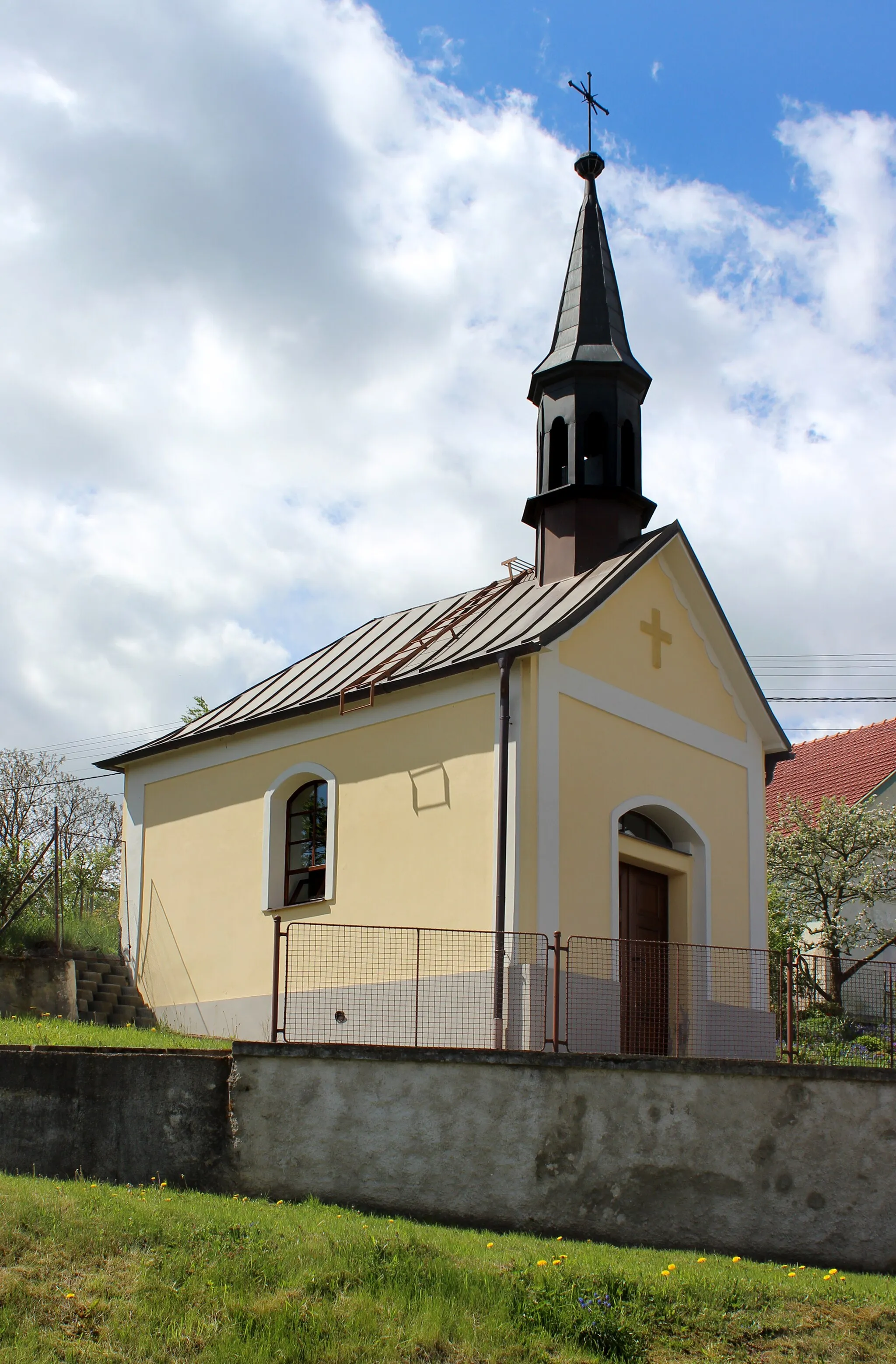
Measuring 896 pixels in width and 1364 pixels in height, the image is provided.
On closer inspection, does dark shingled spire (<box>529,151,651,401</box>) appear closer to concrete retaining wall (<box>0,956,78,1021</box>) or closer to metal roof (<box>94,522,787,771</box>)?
metal roof (<box>94,522,787,771</box>)

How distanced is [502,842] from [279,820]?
4.12 meters

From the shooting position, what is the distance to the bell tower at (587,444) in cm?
1770

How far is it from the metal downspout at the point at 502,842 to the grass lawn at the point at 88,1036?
2.74 meters

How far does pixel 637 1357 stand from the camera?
873cm

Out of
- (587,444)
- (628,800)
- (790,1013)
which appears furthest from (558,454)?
(790,1013)

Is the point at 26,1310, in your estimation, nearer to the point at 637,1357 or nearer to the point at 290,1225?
the point at 290,1225

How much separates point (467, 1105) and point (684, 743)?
690cm

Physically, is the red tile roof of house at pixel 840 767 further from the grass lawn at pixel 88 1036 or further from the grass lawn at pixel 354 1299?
the grass lawn at pixel 354 1299

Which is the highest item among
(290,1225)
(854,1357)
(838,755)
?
(838,755)

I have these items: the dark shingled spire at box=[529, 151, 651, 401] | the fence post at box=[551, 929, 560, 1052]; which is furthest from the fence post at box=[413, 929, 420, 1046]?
the dark shingled spire at box=[529, 151, 651, 401]

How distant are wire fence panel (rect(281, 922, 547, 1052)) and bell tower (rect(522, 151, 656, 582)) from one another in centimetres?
542

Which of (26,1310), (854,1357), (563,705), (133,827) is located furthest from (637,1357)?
(133,827)

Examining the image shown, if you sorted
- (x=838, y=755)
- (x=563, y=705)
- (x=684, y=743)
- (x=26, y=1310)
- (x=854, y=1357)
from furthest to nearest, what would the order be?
(x=838, y=755)
(x=684, y=743)
(x=563, y=705)
(x=854, y=1357)
(x=26, y=1310)

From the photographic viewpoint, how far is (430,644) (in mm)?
16953
